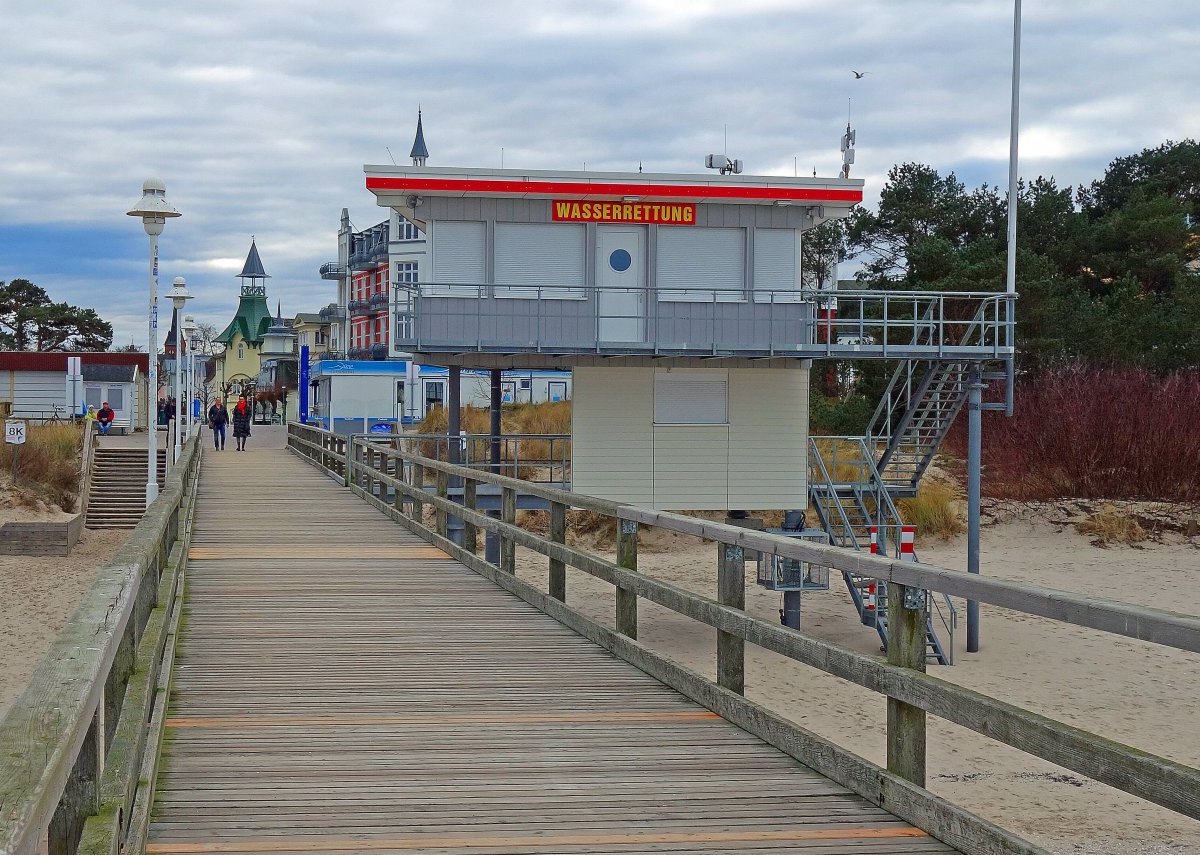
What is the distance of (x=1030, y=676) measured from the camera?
21.8 meters

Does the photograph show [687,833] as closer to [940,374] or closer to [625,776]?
[625,776]

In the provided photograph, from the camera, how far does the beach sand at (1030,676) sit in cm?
1368

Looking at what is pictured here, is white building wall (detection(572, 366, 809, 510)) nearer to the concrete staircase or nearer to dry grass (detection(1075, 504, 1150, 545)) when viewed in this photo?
the concrete staircase

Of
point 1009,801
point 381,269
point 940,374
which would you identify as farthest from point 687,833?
point 381,269

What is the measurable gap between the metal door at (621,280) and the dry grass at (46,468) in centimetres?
1923

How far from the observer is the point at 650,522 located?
8.33 metres

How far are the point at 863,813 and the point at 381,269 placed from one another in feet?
243

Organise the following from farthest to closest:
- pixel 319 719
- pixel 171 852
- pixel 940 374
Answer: pixel 940 374, pixel 319 719, pixel 171 852

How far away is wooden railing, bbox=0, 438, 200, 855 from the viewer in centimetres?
257

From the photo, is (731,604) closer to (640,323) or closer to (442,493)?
(442,493)

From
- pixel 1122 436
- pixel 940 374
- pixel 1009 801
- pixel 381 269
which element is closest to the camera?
pixel 1009 801

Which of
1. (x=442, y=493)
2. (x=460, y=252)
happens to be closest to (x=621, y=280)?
(x=460, y=252)

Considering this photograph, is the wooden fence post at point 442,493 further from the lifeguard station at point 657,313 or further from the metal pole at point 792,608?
the metal pole at point 792,608

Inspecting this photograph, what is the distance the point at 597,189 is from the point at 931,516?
644 inches
